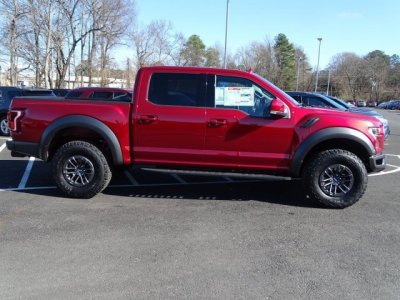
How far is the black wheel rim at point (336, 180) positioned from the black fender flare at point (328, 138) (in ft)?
1.31

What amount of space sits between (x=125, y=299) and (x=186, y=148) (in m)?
3.13

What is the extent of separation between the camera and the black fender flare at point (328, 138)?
20.2 ft

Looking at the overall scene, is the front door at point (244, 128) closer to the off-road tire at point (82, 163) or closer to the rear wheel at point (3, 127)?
the off-road tire at point (82, 163)

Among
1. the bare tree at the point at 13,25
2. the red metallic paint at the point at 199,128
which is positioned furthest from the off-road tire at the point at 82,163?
the bare tree at the point at 13,25

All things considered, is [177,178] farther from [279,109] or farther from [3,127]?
[3,127]

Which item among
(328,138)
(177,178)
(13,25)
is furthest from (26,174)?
(13,25)

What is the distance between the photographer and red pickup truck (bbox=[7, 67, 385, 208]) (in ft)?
20.5

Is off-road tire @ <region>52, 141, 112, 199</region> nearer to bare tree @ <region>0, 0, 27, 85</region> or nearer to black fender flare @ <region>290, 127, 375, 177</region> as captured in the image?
black fender flare @ <region>290, 127, 375, 177</region>

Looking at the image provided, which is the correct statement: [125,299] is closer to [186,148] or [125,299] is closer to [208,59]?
[186,148]

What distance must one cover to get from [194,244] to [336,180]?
262 cm

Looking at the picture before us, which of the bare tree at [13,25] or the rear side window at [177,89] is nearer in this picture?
the rear side window at [177,89]

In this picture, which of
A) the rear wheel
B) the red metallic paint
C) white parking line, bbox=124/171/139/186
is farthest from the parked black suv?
the red metallic paint

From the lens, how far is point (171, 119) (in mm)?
6309

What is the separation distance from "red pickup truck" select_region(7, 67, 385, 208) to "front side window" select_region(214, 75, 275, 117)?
1 cm
